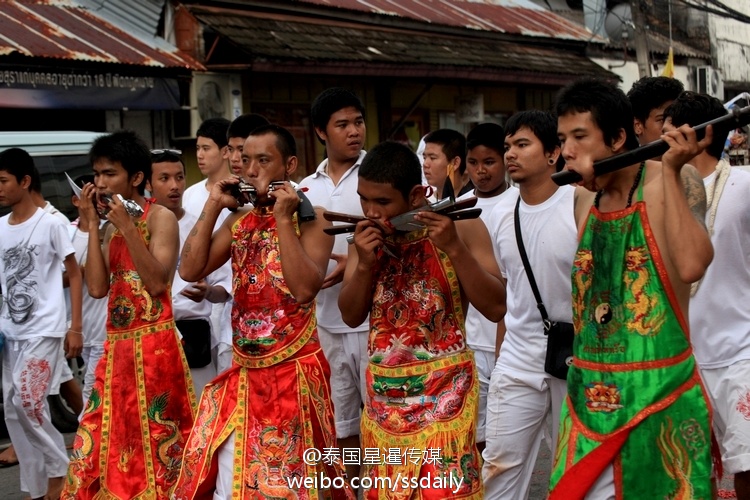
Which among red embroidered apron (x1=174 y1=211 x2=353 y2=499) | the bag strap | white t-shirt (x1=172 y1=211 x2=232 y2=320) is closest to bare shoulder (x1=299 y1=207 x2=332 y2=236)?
red embroidered apron (x1=174 y1=211 x2=353 y2=499)

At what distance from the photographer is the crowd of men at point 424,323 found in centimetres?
388

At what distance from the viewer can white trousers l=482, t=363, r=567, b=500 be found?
17.4ft

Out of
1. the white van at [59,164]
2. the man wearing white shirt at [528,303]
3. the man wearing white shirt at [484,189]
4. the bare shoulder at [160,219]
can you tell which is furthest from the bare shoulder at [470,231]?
the white van at [59,164]

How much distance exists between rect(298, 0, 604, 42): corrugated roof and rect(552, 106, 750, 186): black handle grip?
1349 cm

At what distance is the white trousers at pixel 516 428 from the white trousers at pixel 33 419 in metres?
3.01

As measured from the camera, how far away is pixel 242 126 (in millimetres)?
6590

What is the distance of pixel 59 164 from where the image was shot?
985 cm

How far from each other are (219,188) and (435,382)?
1.43 metres

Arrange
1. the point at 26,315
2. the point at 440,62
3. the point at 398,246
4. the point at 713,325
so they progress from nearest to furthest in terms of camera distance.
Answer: the point at 398,246 → the point at 713,325 → the point at 26,315 → the point at 440,62

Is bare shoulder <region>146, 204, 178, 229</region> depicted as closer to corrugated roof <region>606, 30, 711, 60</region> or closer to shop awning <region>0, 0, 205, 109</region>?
shop awning <region>0, 0, 205, 109</region>

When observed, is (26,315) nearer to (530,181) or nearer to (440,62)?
(530,181)

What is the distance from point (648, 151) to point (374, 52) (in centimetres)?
1318

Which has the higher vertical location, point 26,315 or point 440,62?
point 440,62

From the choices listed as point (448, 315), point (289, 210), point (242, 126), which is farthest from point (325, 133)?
point (448, 315)
